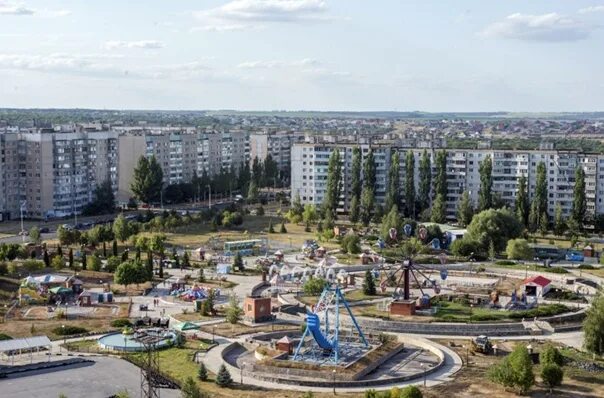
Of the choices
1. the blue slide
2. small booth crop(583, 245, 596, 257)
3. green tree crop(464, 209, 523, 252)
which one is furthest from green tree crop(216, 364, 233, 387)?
small booth crop(583, 245, 596, 257)

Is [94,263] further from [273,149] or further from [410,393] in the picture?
[273,149]

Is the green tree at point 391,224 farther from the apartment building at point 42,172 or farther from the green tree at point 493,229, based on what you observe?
the apartment building at point 42,172

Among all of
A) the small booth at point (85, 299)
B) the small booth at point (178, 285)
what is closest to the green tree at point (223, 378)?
the small booth at point (85, 299)

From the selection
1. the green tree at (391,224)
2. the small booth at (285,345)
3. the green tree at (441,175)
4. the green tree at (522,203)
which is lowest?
the small booth at (285,345)

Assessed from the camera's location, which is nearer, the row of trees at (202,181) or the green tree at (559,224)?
the green tree at (559,224)

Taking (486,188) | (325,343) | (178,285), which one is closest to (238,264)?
(178,285)

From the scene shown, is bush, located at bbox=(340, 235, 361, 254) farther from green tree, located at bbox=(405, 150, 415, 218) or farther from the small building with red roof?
green tree, located at bbox=(405, 150, 415, 218)
